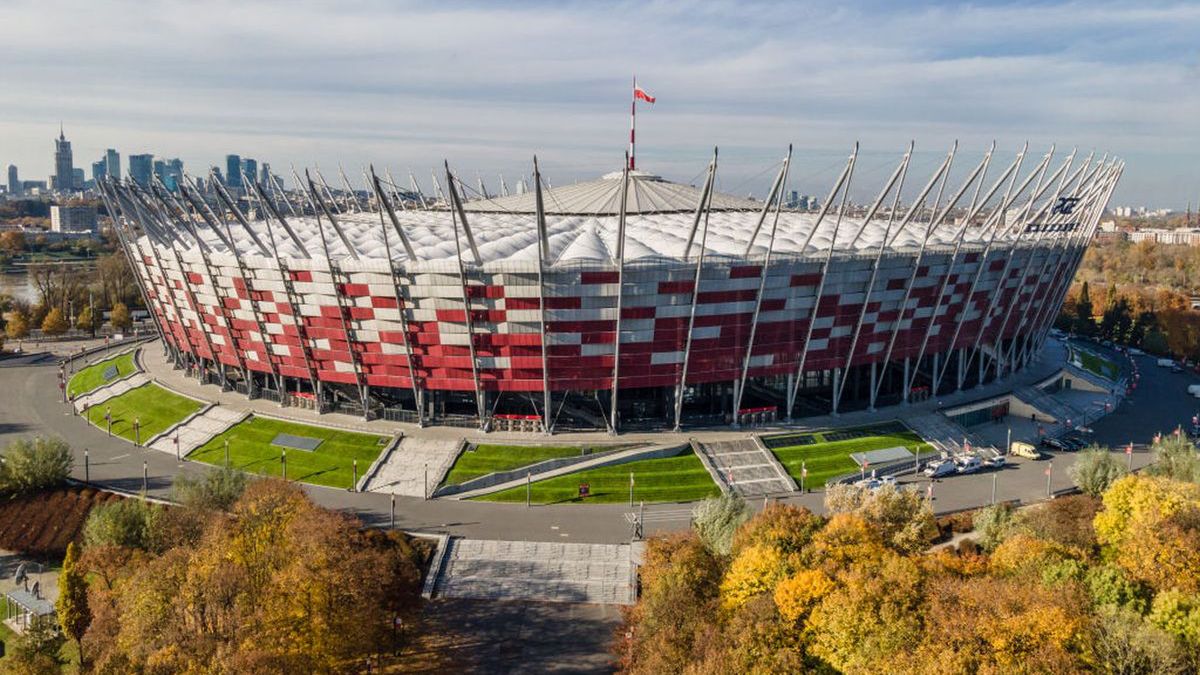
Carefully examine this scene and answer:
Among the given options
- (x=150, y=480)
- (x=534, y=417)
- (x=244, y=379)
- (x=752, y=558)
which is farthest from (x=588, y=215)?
(x=752, y=558)

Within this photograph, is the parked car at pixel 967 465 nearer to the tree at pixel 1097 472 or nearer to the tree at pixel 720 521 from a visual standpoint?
the tree at pixel 1097 472

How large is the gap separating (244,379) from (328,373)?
665 inches

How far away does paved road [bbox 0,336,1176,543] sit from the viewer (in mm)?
54500

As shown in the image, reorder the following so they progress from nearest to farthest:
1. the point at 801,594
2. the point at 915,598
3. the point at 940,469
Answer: the point at 915,598 → the point at 801,594 → the point at 940,469

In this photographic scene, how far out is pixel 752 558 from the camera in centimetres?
3516

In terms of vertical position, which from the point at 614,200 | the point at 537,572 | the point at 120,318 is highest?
the point at 614,200

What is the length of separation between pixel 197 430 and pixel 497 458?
29436mm

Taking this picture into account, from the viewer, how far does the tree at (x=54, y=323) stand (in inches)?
4719

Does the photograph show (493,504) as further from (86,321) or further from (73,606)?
(86,321)

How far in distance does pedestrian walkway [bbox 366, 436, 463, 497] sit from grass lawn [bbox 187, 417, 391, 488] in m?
1.79

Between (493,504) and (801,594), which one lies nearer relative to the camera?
(801,594)

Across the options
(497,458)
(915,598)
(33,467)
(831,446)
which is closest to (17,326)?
(33,467)

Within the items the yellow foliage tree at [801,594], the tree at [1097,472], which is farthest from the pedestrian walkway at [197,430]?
the tree at [1097,472]

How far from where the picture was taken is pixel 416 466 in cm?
6322
